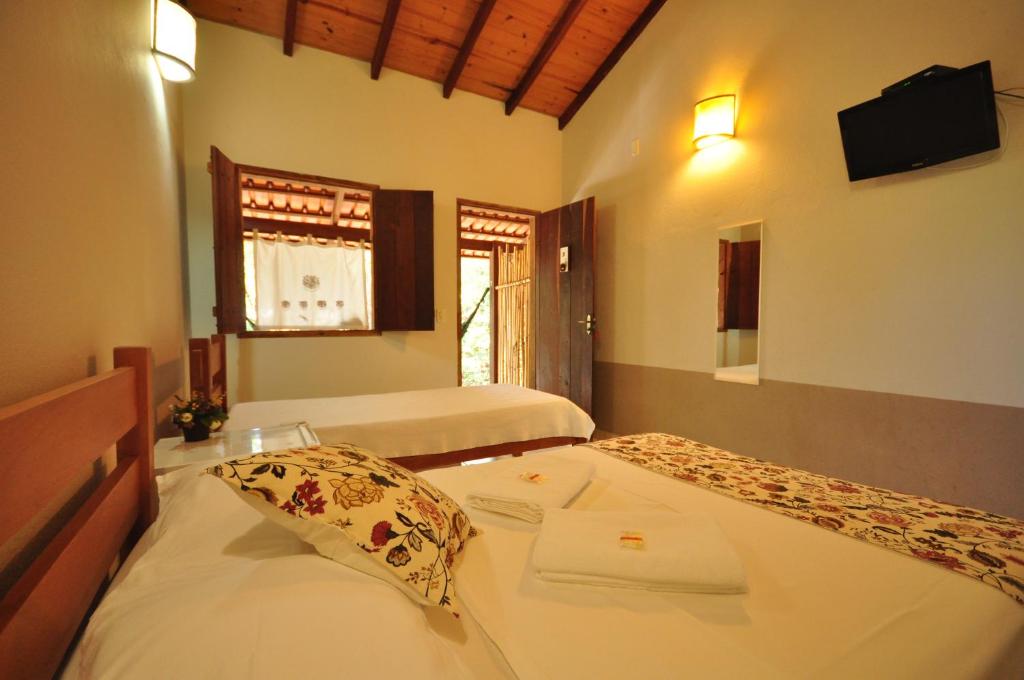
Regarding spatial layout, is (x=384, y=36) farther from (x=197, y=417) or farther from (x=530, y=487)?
(x=530, y=487)

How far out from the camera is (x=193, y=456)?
1525 millimetres

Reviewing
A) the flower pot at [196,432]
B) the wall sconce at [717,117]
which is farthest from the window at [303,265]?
the wall sconce at [717,117]

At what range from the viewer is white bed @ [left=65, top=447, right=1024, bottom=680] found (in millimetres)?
499

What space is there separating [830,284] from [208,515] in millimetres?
2818

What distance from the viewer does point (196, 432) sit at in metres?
1.70

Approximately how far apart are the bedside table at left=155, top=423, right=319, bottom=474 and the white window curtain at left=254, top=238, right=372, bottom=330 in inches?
71.2

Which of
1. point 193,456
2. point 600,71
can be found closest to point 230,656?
point 193,456

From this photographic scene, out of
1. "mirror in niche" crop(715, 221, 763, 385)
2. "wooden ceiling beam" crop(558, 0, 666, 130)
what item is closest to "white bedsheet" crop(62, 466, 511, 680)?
"mirror in niche" crop(715, 221, 763, 385)

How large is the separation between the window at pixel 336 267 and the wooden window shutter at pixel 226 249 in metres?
0.43

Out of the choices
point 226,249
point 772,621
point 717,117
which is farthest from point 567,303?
point 772,621

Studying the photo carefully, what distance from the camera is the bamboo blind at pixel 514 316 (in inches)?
189

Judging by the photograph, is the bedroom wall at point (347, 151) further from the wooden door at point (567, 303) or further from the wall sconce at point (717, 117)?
the wall sconce at point (717, 117)

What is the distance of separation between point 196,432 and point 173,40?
5.69 ft

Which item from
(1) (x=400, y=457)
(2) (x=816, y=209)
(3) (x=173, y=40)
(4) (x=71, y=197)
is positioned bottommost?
(1) (x=400, y=457)
